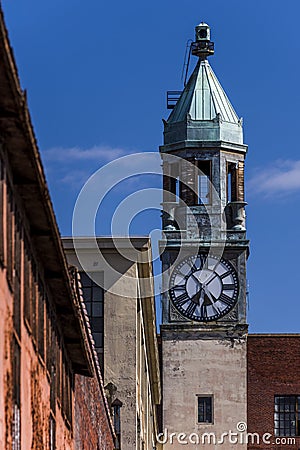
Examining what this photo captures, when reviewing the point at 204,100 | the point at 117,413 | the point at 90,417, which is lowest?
the point at 117,413

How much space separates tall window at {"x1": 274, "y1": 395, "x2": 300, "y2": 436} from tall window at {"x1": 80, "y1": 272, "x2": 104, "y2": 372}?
30.1 m

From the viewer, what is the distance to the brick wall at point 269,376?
6775cm

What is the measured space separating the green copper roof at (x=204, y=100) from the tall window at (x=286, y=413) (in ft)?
38.9

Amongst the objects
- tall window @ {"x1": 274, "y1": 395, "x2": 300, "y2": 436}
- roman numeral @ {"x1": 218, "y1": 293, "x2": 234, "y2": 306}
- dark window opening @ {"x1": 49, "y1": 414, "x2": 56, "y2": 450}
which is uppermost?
roman numeral @ {"x1": 218, "y1": 293, "x2": 234, "y2": 306}

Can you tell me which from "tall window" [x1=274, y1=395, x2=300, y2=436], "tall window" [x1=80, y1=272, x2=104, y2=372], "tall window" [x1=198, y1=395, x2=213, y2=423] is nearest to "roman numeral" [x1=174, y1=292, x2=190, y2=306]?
"tall window" [x1=198, y1=395, x2=213, y2=423]

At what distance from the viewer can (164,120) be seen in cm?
7131

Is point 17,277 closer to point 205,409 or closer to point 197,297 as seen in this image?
point 205,409

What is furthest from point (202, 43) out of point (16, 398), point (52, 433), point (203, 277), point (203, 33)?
point (16, 398)

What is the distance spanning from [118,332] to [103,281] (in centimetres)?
128

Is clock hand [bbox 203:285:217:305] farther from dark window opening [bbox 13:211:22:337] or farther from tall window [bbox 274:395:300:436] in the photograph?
dark window opening [bbox 13:211:22:337]

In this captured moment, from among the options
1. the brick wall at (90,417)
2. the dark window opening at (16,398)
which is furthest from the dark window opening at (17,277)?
the brick wall at (90,417)

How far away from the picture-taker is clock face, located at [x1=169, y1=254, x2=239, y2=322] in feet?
220

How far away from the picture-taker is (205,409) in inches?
2584

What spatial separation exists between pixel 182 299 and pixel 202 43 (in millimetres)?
11383
